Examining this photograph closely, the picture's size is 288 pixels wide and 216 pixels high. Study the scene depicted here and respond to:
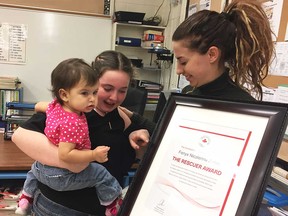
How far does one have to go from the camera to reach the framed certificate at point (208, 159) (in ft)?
2.12

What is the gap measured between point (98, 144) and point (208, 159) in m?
0.54

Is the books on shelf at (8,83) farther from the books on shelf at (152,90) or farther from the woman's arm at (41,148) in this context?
the woman's arm at (41,148)

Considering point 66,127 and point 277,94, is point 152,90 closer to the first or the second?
point 277,94

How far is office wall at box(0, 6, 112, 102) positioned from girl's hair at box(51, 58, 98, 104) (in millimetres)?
2645

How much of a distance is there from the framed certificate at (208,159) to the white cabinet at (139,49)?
2.83m

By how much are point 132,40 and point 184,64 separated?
2620 millimetres

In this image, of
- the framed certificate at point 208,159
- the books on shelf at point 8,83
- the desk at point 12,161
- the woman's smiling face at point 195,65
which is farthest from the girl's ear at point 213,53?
the books on shelf at point 8,83

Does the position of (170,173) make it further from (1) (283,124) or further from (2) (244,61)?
(2) (244,61)

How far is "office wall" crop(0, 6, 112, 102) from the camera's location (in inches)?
139

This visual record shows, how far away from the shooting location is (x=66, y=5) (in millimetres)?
3611

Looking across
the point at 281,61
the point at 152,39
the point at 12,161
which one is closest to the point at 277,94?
the point at 281,61

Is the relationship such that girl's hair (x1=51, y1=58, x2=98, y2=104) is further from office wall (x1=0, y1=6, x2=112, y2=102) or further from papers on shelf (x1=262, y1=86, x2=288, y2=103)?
office wall (x1=0, y1=6, x2=112, y2=102)

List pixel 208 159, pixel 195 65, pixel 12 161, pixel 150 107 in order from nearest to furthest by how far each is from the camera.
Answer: pixel 208 159, pixel 195 65, pixel 12 161, pixel 150 107

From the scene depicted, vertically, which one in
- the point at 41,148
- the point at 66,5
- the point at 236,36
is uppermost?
the point at 66,5
